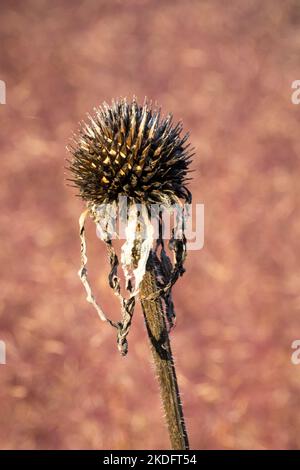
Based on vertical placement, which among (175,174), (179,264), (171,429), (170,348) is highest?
(175,174)

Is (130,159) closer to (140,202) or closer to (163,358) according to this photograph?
(140,202)

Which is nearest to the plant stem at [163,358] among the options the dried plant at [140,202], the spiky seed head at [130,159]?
the dried plant at [140,202]

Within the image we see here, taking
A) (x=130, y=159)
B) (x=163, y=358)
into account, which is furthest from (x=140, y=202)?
(x=163, y=358)

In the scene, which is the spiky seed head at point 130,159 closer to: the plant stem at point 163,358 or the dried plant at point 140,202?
the dried plant at point 140,202

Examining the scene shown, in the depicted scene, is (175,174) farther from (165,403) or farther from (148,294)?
(165,403)

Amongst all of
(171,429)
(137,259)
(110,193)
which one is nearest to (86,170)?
(110,193)

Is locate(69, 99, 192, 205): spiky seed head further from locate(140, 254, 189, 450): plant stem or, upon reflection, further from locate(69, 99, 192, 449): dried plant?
locate(140, 254, 189, 450): plant stem
